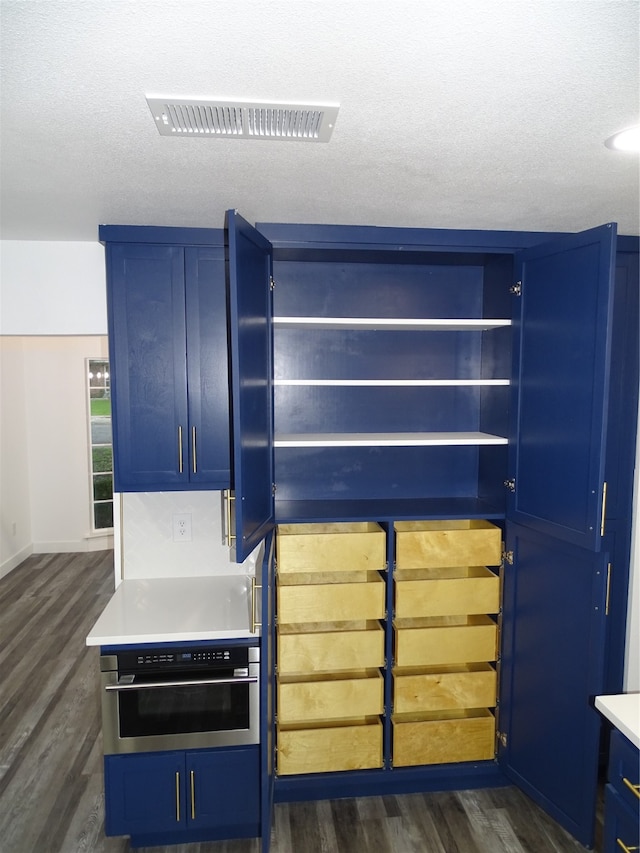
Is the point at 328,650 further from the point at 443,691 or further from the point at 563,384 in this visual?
the point at 563,384

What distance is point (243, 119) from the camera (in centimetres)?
134

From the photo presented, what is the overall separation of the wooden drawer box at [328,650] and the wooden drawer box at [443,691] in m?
0.16

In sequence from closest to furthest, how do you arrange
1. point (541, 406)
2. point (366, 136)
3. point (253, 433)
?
point (366, 136) < point (253, 433) < point (541, 406)

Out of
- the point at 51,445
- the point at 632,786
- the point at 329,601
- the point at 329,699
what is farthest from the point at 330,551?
the point at 51,445

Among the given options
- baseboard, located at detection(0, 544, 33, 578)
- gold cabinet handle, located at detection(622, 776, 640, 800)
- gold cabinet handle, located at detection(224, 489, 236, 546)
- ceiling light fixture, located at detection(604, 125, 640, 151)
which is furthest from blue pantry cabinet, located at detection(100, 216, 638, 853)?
baseboard, located at detection(0, 544, 33, 578)

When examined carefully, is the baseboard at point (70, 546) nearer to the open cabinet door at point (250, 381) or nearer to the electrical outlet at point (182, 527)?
the electrical outlet at point (182, 527)

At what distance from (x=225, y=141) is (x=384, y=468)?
1.66 meters

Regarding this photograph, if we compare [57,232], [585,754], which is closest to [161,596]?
[57,232]

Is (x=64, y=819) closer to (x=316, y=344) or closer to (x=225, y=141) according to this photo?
(x=316, y=344)

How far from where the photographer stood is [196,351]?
233 centimetres

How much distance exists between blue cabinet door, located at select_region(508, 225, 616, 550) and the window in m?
4.60

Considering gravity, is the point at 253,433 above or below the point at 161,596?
above

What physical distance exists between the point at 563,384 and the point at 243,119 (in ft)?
4.62

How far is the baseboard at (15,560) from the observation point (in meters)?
5.15
